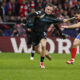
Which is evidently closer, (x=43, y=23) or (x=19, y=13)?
(x=43, y=23)

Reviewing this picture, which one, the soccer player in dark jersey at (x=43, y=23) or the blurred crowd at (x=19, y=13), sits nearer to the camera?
the soccer player in dark jersey at (x=43, y=23)

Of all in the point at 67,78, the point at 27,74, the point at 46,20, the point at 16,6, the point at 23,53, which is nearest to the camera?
the point at 67,78

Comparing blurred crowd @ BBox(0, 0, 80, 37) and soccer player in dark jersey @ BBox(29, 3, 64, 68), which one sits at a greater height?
soccer player in dark jersey @ BBox(29, 3, 64, 68)

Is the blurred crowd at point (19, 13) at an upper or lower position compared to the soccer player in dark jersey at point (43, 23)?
lower

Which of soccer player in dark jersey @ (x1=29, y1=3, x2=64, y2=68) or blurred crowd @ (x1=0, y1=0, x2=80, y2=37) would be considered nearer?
soccer player in dark jersey @ (x1=29, y1=3, x2=64, y2=68)

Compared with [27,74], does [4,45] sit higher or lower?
lower

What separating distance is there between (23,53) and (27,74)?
30.5 feet

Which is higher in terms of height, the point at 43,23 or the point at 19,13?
the point at 43,23

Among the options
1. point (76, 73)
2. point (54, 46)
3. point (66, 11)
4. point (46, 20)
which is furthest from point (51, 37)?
point (76, 73)

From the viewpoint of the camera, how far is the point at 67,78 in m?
10.6

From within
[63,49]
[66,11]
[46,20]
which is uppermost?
[46,20]

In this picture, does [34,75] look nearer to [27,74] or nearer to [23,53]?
[27,74]

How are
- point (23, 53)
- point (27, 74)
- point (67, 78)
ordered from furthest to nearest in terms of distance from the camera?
point (23, 53) < point (27, 74) < point (67, 78)

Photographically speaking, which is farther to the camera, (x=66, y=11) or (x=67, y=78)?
(x=66, y=11)
